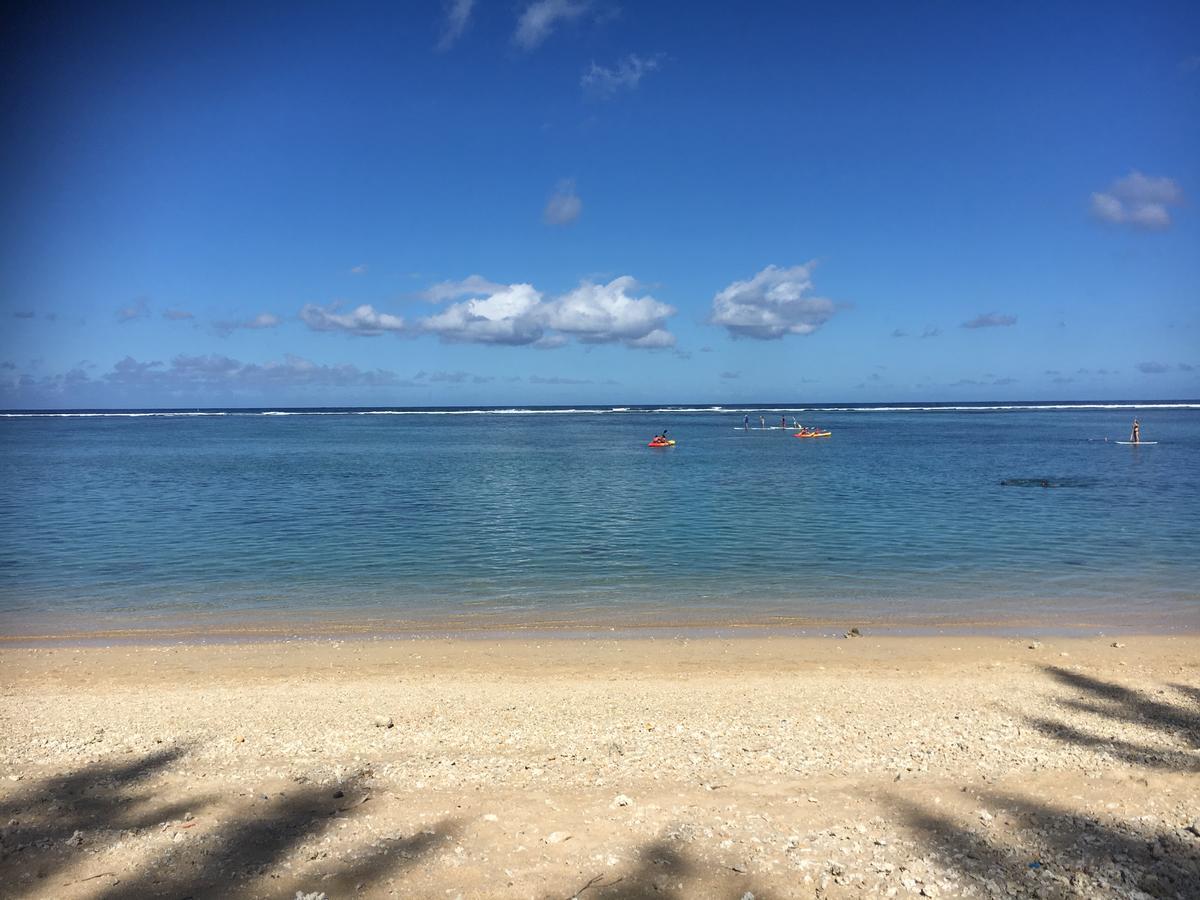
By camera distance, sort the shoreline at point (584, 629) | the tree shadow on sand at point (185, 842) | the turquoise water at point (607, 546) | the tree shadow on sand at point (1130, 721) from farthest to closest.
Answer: the turquoise water at point (607, 546) < the shoreline at point (584, 629) < the tree shadow on sand at point (1130, 721) < the tree shadow on sand at point (185, 842)

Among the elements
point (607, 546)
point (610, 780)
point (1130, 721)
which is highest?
point (610, 780)

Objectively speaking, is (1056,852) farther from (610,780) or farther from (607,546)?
(607,546)

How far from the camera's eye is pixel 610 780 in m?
6.69

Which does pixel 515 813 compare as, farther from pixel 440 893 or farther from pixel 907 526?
pixel 907 526

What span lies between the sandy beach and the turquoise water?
11.7ft

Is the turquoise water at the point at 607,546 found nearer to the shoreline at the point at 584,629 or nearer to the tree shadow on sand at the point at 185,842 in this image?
the shoreline at the point at 584,629

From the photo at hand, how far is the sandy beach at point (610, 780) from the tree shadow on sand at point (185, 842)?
0.02m

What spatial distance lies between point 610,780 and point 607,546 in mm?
13360

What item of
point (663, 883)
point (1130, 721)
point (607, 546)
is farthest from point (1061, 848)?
point (607, 546)

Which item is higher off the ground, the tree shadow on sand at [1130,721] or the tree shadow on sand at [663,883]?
the tree shadow on sand at [663,883]

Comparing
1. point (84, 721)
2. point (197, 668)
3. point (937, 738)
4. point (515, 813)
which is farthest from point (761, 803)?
point (197, 668)

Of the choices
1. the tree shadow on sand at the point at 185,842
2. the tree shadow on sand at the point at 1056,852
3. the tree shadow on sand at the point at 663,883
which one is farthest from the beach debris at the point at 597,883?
the tree shadow on sand at the point at 1056,852

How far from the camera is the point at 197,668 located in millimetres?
11133

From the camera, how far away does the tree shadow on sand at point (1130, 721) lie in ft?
23.0
